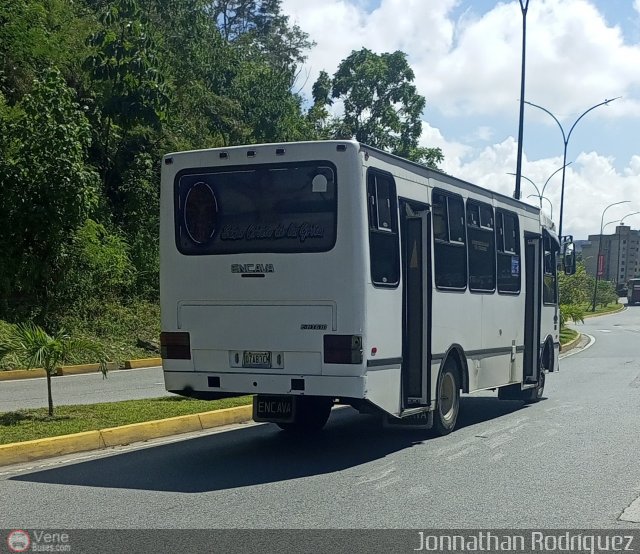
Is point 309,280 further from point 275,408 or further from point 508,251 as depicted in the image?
point 508,251

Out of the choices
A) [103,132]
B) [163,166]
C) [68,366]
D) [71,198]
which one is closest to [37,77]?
[103,132]

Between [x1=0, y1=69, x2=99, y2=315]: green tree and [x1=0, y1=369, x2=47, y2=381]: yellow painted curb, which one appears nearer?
[x1=0, y1=369, x2=47, y2=381]: yellow painted curb

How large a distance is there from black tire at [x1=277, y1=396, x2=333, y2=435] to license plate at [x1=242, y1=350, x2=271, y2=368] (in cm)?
185

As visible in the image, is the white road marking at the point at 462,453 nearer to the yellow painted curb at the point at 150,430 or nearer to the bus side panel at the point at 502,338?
the bus side panel at the point at 502,338

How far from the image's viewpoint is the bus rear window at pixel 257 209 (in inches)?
369

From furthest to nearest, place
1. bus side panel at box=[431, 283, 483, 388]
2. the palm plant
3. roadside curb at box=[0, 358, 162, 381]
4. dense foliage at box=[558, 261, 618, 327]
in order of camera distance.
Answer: dense foliage at box=[558, 261, 618, 327]
roadside curb at box=[0, 358, 162, 381]
the palm plant
bus side panel at box=[431, 283, 483, 388]

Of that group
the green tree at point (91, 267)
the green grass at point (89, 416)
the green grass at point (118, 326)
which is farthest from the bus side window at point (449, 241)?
the green tree at point (91, 267)

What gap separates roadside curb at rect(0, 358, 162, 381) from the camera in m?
19.3

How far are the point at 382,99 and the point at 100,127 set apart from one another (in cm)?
3002

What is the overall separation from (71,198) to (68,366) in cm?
409

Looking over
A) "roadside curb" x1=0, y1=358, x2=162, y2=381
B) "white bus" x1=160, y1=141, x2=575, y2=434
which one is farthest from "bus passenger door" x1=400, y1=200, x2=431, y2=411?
"roadside curb" x1=0, y1=358, x2=162, y2=381

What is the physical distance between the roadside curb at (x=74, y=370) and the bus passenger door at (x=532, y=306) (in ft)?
29.7

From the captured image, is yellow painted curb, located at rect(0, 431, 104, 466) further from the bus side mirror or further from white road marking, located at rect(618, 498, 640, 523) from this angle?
the bus side mirror

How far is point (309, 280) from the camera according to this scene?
9352 millimetres
